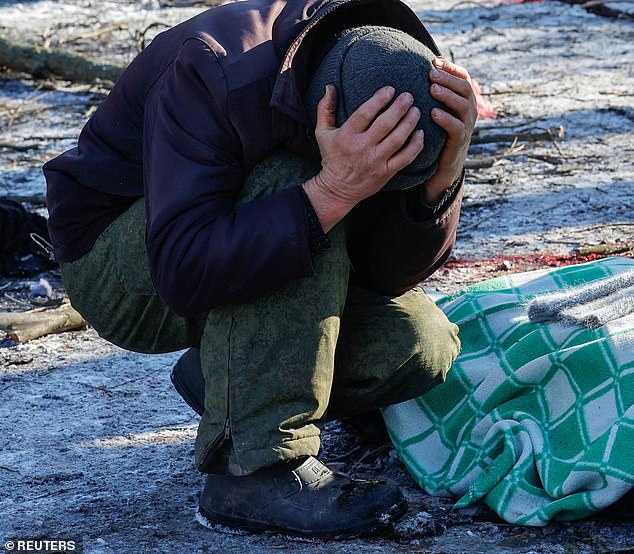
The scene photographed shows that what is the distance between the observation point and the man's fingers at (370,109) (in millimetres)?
1900

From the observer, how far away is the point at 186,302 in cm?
208

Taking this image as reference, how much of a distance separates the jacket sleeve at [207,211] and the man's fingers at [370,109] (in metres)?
0.20

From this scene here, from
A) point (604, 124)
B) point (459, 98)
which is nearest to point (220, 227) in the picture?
point (459, 98)

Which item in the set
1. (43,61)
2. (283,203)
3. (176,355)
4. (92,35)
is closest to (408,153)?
(283,203)

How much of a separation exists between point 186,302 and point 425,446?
77 cm

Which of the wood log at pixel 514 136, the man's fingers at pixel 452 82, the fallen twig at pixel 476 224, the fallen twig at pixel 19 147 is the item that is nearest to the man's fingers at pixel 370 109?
the man's fingers at pixel 452 82

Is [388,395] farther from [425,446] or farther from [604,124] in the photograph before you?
[604,124]

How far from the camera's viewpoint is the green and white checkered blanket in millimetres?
2193

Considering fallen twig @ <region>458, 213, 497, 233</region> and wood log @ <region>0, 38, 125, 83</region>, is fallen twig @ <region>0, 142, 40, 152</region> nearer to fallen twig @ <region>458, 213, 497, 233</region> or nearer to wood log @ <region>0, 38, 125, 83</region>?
wood log @ <region>0, 38, 125, 83</region>

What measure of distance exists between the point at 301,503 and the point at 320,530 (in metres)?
0.07

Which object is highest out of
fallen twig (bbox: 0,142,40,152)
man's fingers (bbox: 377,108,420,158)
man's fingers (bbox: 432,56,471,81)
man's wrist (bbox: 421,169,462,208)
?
man's fingers (bbox: 432,56,471,81)

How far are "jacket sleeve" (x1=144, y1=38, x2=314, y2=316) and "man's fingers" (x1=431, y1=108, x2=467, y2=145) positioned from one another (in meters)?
0.31

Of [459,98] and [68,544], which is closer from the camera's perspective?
[459,98]

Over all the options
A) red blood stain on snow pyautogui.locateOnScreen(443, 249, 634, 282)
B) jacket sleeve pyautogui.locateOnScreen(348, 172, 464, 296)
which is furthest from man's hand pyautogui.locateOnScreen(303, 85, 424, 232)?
red blood stain on snow pyautogui.locateOnScreen(443, 249, 634, 282)
